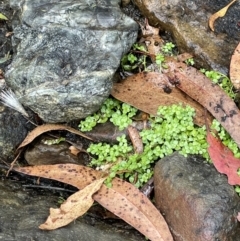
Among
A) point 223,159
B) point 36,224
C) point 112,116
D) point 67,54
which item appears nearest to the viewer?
point 36,224

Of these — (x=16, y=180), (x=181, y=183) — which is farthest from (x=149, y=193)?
(x=16, y=180)

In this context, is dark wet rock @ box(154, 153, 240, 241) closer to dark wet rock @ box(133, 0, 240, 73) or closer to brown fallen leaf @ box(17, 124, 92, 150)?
brown fallen leaf @ box(17, 124, 92, 150)

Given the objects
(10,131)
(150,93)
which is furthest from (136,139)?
(10,131)

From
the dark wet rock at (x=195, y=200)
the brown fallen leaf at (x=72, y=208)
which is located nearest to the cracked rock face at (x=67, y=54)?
the brown fallen leaf at (x=72, y=208)

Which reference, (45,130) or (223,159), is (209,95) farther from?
(45,130)

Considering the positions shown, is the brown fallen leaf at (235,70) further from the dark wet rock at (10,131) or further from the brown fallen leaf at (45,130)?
the dark wet rock at (10,131)

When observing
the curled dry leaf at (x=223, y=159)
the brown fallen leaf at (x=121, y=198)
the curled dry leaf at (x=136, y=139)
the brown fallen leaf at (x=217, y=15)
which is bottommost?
the brown fallen leaf at (x=121, y=198)
